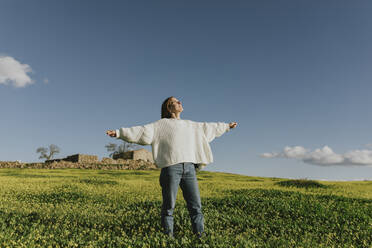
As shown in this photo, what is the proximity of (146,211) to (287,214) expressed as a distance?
4.58m

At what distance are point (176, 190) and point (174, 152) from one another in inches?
30.4

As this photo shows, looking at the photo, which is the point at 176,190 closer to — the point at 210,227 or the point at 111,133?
the point at 111,133

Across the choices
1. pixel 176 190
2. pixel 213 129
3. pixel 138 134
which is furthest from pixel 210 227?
pixel 138 134

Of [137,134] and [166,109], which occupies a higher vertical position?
[166,109]

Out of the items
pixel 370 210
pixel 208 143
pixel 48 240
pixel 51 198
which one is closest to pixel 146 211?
pixel 48 240

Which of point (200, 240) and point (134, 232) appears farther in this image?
point (134, 232)

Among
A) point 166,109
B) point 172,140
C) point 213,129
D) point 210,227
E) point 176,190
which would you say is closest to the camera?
point 176,190

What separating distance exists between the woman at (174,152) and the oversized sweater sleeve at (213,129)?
0.30ft

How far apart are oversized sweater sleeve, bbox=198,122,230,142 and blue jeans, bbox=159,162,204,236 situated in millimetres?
910

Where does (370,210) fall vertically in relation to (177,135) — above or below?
below

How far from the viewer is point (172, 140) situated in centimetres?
582

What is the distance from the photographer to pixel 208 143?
6.25 meters

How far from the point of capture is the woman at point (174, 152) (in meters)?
5.62

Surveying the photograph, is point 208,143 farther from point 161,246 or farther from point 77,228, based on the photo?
point 77,228
